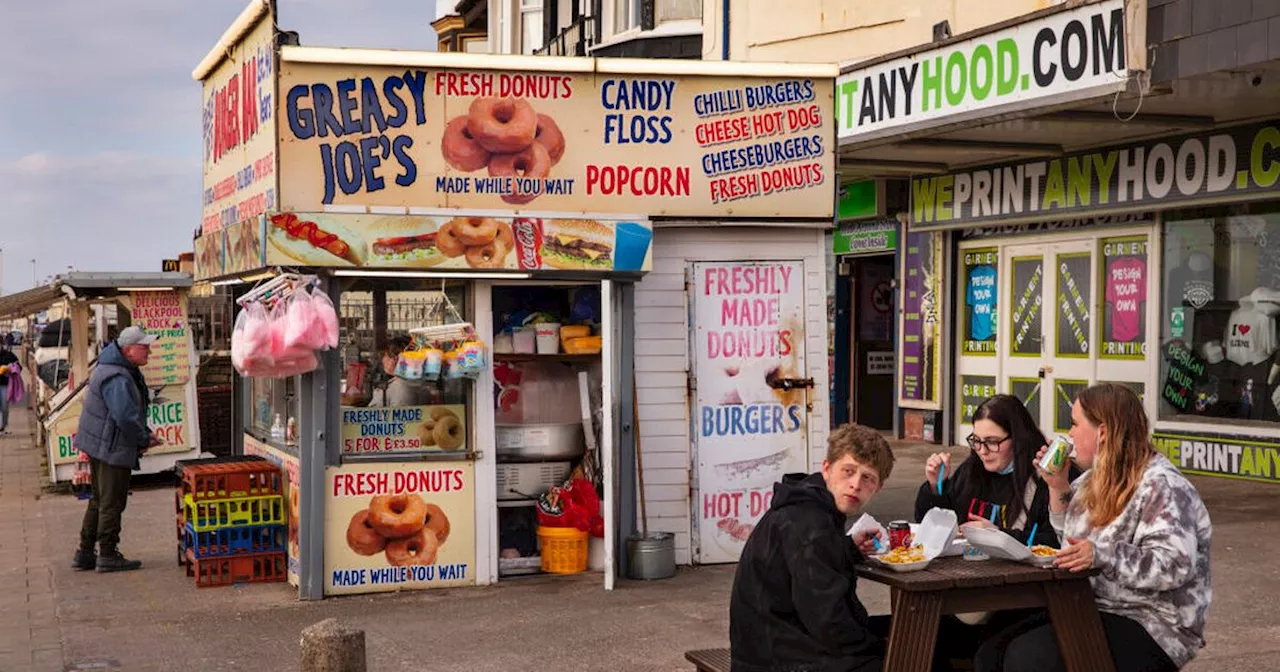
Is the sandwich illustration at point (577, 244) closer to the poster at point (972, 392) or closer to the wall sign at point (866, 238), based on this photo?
the poster at point (972, 392)

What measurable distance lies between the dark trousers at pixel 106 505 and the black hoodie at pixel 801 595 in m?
6.72

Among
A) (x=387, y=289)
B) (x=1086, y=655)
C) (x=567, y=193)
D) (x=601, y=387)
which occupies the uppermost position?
(x=567, y=193)

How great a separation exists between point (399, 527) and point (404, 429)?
2.10 feet

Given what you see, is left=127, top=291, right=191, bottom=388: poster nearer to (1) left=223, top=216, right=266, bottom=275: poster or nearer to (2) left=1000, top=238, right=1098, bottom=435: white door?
(1) left=223, top=216, right=266, bottom=275: poster

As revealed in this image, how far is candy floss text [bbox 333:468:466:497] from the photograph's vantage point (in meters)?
9.42

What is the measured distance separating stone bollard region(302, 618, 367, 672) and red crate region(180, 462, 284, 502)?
4.72m

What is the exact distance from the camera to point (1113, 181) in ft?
49.1

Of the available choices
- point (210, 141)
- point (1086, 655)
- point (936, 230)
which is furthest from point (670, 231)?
point (936, 230)

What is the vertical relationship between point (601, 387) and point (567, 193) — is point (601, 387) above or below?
below

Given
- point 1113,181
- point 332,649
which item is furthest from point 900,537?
point 1113,181

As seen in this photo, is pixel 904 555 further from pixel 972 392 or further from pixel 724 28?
pixel 724 28

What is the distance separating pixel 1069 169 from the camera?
51.2ft

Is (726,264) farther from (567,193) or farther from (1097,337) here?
(1097,337)

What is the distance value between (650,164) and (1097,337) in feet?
23.9
